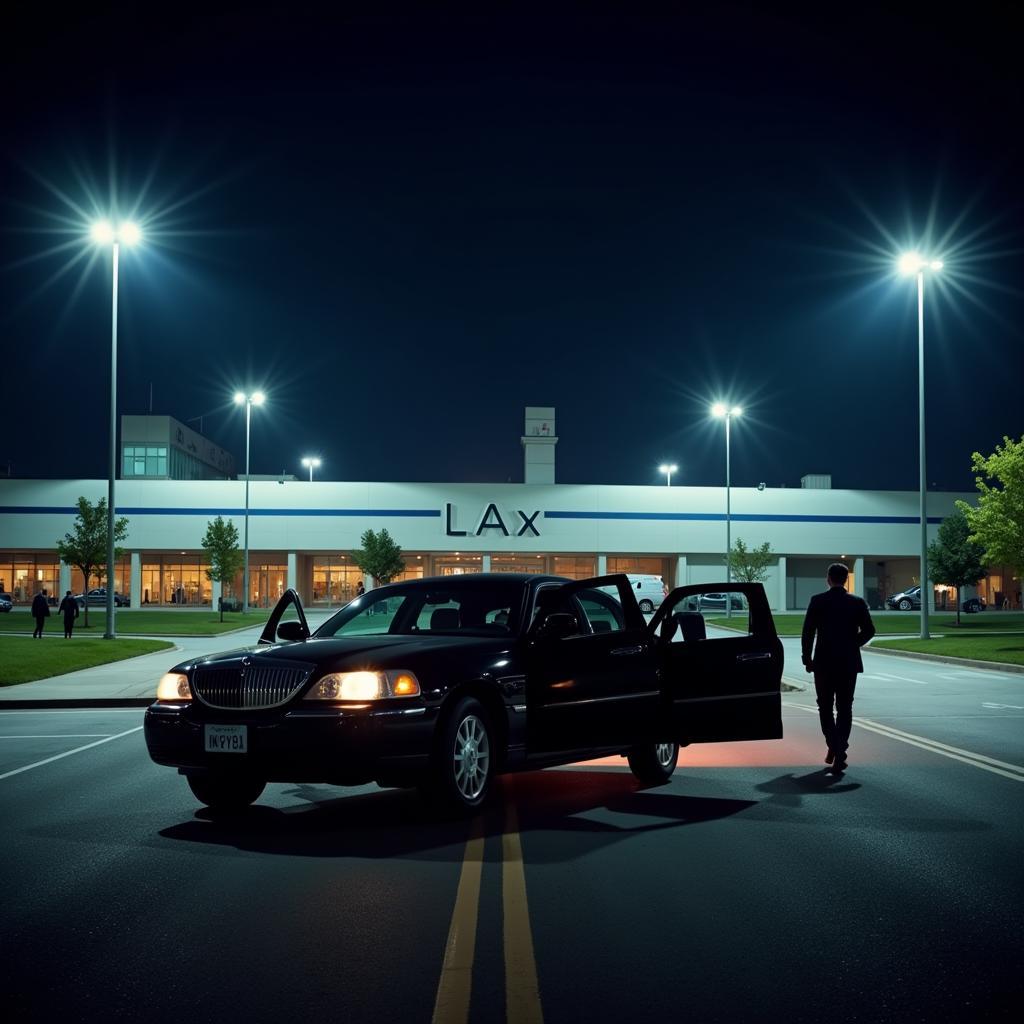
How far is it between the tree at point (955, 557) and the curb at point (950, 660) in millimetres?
24905

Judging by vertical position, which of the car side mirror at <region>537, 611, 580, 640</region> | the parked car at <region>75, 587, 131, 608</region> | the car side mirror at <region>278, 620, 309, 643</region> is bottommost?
the parked car at <region>75, 587, 131, 608</region>

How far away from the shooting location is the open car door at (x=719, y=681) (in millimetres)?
8945

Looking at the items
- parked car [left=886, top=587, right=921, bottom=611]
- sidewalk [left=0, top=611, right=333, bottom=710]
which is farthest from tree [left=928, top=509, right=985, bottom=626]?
sidewalk [left=0, top=611, right=333, bottom=710]

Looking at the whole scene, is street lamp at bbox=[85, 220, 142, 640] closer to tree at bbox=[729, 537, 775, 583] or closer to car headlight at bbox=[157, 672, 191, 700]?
car headlight at bbox=[157, 672, 191, 700]

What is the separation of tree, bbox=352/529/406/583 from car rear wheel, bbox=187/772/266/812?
2365 inches

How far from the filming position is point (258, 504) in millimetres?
74312

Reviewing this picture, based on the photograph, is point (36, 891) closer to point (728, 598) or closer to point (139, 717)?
point (139, 717)

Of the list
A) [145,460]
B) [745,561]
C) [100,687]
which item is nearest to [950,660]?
[100,687]

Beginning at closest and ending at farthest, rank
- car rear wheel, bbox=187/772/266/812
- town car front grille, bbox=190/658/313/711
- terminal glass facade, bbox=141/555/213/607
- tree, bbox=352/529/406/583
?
town car front grille, bbox=190/658/313/711 < car rear wheel, bbox=187/772/266/812 < tree, bbox=352/529/406/583 < terminal glass facade, bbox=141/555/213/607

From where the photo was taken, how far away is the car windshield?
29.8ft

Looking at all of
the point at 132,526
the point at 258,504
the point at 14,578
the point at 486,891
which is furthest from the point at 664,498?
the point at 486,891

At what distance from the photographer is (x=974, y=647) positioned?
32.0m

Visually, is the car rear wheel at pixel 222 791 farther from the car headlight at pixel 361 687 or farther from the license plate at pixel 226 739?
the car headlight at pixel 361 687

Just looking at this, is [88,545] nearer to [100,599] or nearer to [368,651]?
[100,599]
